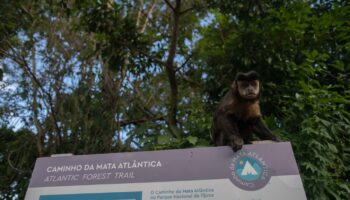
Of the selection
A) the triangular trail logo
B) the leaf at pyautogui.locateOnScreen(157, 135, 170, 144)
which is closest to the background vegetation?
the leaf at pyautogui.locateOnScreen(157, 135, 170, 144)

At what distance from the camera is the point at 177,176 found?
2.53 m

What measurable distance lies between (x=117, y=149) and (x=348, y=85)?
3576 millimetres

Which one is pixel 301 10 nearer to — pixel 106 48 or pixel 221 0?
pixel 221 0

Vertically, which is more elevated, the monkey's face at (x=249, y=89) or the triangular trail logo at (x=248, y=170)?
the monkey's face at (x=249, y=89)

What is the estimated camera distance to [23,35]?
290 inches

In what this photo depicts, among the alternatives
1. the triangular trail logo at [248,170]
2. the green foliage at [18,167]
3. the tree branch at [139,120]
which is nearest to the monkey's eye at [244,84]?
the triangular trail logo at [248,170]

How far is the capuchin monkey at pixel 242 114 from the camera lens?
10.9 feet

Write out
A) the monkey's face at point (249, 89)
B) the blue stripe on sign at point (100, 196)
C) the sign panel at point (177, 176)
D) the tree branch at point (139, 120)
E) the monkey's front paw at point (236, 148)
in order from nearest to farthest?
the sign panel at point (177, 176)
the blue stripe on sign at point (100, 196)
the monkey's front paw at point (236, 148)
the monkey's face at point (249, 89)
the tree branch at point (139, 120)

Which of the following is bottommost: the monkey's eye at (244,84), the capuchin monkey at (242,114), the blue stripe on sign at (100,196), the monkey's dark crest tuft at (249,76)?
the blue stripe on sign at (100,196)

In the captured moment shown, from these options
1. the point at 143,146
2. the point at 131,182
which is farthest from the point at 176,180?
the point at 143,146

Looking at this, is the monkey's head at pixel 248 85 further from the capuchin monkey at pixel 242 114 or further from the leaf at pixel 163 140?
the leaf at pixel 163 140

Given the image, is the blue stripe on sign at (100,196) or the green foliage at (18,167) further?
the green foliage at (18,167)

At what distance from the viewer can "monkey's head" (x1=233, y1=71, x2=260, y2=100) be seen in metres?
3.32

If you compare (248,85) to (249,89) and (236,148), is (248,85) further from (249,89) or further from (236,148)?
(236,148)
